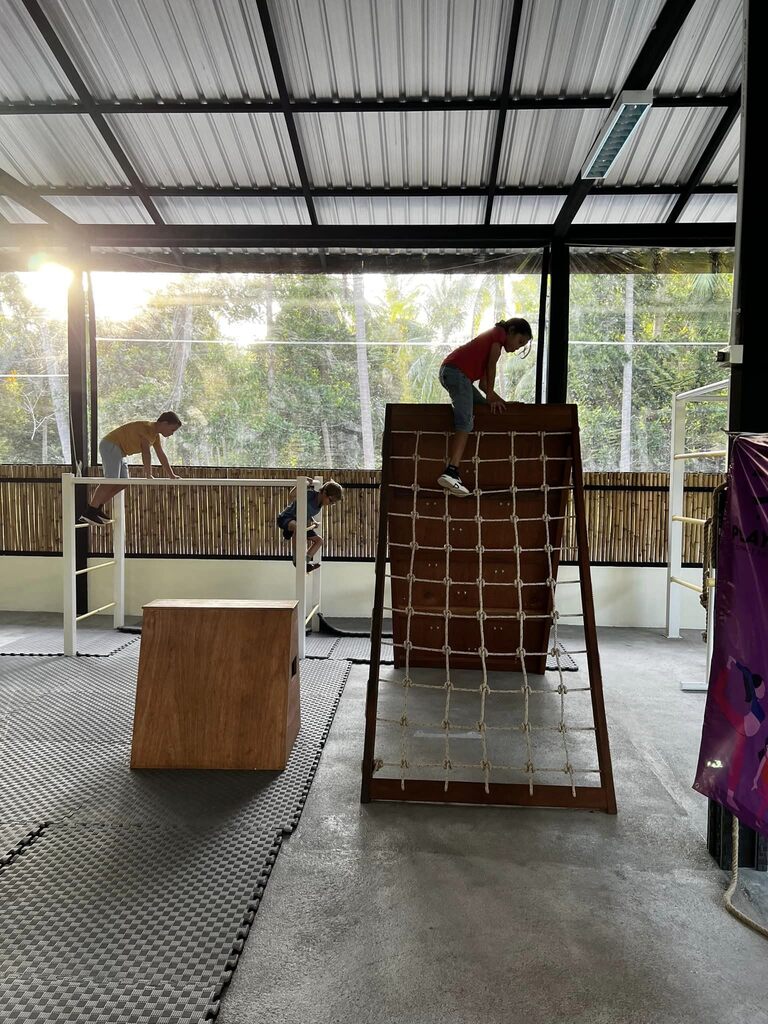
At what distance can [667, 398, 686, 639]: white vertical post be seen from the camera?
4473mm

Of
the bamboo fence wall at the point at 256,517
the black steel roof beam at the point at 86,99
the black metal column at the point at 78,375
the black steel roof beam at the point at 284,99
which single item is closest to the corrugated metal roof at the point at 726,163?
the bamboo fence wall at the point at 256,517

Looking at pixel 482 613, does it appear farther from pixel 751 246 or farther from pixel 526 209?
pixel 526 209

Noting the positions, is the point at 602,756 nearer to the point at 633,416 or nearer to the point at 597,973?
the point at 597,973

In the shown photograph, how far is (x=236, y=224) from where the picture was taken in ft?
16.4

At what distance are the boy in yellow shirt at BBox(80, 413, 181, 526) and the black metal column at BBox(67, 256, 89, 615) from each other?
0.58 meters

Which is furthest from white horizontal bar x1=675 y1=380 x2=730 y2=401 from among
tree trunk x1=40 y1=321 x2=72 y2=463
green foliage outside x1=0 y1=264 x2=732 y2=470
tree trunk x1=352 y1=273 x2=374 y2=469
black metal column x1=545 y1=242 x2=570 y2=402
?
tree trunk x1=40 y1=321 x2=72 y2=463

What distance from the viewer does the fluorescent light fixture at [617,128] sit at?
123 inches

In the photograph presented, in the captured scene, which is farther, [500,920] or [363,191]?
Answer: [363,191]

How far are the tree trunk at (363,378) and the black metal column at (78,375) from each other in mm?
2187

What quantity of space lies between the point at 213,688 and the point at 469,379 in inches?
69.9

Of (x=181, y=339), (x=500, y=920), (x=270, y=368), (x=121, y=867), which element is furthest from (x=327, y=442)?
(x=500, y=920)

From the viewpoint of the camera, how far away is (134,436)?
4.68 meters

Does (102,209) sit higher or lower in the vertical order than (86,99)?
lower

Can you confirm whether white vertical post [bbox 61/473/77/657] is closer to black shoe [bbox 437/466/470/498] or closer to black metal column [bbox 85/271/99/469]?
black metal column [bbox 85/271/99/469]
